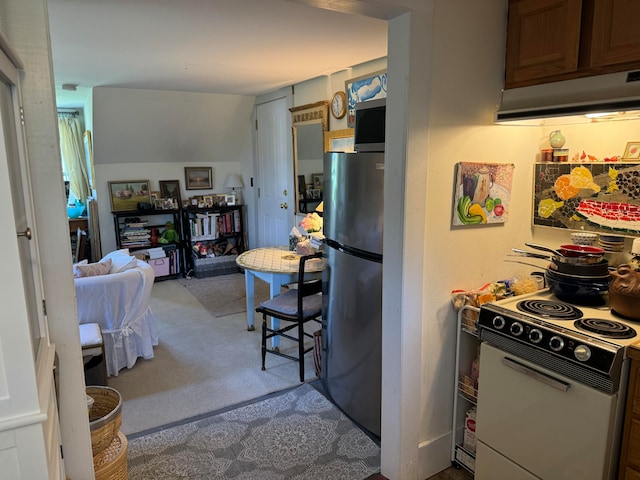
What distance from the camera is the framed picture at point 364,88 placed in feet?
11.0

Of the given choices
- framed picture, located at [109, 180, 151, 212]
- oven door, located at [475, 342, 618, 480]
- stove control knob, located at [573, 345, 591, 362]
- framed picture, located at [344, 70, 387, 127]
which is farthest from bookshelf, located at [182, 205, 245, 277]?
stove control knob, located at [573, 345, 591, 362]

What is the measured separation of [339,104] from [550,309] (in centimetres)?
273

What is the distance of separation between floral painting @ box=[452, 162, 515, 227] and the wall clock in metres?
2.07

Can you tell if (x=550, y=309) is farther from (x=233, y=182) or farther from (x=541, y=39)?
(x=233, y=182)

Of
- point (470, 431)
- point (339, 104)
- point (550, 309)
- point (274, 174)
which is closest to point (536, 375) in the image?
point (550, 309)

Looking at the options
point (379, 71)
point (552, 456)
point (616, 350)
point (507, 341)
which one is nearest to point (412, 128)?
point (507, 341)

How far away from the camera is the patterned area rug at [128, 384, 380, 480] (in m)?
2.12

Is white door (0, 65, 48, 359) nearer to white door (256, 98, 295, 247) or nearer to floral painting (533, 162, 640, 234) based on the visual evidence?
floral painting (533, 162, 640, 234)

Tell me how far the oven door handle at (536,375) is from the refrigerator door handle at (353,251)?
755 mm

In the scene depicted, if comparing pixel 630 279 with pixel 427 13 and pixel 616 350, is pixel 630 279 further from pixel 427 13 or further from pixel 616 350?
pixel 427 13

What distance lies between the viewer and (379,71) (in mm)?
3408

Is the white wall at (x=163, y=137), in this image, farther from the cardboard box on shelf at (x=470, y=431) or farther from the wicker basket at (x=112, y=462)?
the cardboard box on shelf at (x=470, y=431)

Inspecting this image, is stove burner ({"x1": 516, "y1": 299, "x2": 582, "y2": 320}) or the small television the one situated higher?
the small television

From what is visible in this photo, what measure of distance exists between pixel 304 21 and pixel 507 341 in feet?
6.45
